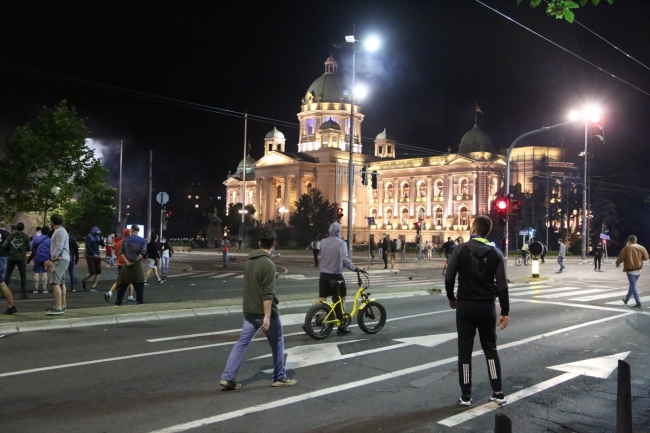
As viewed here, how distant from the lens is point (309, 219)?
75438 mm

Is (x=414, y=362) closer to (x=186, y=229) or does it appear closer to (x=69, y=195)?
(x=69, y=195)

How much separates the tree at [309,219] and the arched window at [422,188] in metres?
22.4

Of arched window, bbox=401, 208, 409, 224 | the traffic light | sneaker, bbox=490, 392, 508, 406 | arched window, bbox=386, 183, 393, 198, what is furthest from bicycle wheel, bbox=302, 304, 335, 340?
arched window, bbox=386, 183, 393, 198

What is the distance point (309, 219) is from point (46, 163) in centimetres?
4740

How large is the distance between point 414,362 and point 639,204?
72.7 metres

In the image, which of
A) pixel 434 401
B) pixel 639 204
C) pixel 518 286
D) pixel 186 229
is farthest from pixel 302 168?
pixel 434 401

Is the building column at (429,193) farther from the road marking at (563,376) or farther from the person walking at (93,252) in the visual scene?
the road marking at (563,376)

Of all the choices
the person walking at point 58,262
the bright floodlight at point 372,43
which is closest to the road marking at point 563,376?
the person walking at point 58,262

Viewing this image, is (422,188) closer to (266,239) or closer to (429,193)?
(429,193)

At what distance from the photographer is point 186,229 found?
12231 cm

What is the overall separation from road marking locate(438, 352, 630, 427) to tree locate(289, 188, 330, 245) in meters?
64.4

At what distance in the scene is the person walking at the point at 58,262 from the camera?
10.6m

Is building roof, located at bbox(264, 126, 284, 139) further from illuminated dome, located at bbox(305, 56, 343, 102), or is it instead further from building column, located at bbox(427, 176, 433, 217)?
building column, located at bbox(427, 176, 433, 217)

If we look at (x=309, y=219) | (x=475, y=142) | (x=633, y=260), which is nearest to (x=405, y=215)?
(x=475, y=142)
